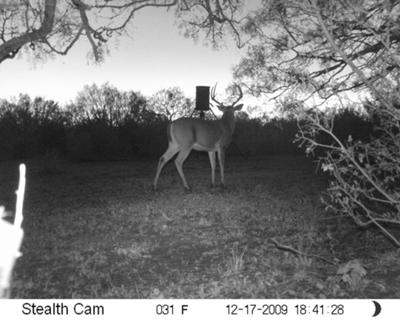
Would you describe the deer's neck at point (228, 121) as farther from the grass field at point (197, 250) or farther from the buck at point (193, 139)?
the grass field at point (197, 250)

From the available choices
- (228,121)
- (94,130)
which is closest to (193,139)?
(228,121)

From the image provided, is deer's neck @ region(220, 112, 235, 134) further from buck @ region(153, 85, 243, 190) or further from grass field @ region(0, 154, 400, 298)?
grass field @ region(0, 154, 400, 298)

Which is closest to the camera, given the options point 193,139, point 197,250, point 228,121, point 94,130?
point 197,250

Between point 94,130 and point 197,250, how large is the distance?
1753 centimetres

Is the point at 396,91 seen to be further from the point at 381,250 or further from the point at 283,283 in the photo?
the point at 381,250

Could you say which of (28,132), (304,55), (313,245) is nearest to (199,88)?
(28,132)

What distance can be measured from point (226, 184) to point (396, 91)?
7.09 metres

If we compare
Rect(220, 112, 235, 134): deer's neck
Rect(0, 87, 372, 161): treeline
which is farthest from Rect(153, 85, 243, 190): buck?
Rect(0, 87, 372, 161): treeline

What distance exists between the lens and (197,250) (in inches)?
177

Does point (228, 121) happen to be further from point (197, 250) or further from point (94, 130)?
point (94, 130)

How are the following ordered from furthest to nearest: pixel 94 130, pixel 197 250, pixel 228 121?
pixel 94 130
pixel 228 121
pixel 197 250

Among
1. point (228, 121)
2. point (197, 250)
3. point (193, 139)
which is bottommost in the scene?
point (197, 250)

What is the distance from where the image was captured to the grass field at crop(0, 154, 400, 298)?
11.1 ft

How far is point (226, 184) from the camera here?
9867 millimetres
